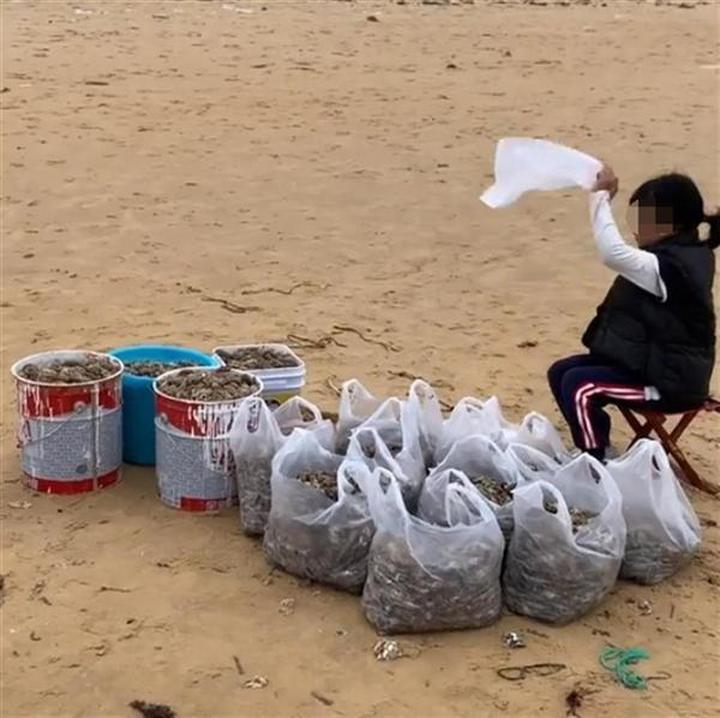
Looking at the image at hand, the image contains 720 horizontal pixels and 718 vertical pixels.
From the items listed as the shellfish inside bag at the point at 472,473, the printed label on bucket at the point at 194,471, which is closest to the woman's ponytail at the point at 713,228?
the shellfish inside bag at the point at 472,473

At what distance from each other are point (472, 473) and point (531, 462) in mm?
190

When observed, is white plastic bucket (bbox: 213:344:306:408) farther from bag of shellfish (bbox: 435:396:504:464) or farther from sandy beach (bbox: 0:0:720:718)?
bag of shellfish (bbox: 435:396:504:464)

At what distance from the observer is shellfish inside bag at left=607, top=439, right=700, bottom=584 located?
392cm

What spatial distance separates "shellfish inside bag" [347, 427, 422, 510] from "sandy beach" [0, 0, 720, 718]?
1.19 feet

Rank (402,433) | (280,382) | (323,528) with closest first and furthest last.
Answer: (323,528), (402,433), (280,382)

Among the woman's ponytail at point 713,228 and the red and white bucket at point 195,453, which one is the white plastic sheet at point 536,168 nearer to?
the woman's ponytail at point 713,228

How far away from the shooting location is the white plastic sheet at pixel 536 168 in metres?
4.32

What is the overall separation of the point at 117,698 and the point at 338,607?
0.71m

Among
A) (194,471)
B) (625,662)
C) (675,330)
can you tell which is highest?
(675,330)

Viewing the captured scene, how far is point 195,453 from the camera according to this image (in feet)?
Result: 14.0

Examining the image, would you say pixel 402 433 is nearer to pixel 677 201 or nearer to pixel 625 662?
pixel 625 662

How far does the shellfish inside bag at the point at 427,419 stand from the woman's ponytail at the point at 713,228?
1.04 meters

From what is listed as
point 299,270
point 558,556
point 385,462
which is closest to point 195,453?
point 385,462

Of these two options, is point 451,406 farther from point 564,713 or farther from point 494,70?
point 494,70
